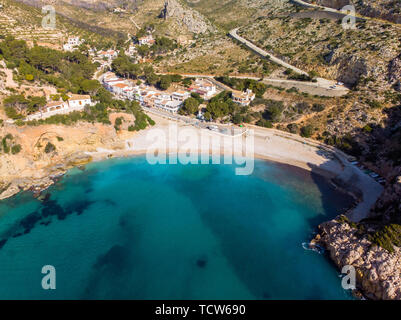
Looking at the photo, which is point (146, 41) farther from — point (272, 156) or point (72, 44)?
point (272, 156)

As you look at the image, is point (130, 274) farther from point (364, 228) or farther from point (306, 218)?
point (364, 228)

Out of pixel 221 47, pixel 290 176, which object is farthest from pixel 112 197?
pixel 221 47

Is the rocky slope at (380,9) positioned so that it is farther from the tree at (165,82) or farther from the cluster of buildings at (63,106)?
the cluster of buildings at (63,106)

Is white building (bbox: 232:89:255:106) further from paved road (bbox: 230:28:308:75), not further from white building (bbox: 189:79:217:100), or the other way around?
paved road (bbox: 230:28:308:75)

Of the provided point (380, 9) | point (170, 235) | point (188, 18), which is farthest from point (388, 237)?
point (188, 18)

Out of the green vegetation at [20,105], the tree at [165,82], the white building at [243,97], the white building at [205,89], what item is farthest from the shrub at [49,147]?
the white building at [243,97]

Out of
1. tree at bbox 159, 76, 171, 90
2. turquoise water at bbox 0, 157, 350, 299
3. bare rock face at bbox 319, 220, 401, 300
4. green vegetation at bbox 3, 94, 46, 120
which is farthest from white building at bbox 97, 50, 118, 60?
bare rock face at bbox 319, 220, 401, 300
